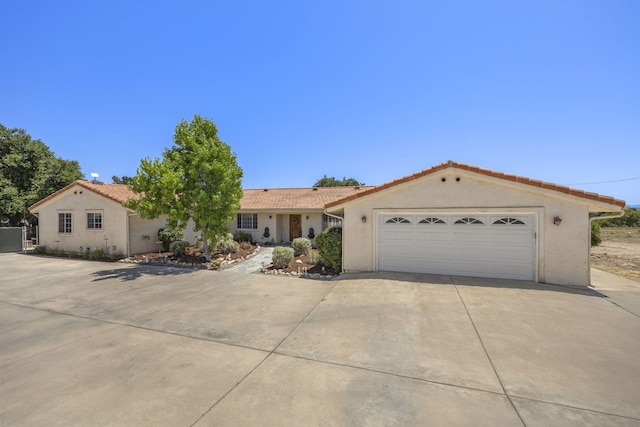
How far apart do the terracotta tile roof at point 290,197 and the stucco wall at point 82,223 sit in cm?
759

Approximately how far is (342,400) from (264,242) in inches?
709

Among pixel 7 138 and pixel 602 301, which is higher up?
pixel 7 138

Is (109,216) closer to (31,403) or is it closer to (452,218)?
(31,403)

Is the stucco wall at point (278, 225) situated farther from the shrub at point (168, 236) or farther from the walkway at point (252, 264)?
the shrub at point (168, 236)

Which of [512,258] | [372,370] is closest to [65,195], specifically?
[372,370]

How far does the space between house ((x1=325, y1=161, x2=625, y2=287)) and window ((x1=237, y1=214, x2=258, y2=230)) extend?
12084mm

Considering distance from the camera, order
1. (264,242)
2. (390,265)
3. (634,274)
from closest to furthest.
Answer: (390,265), (634,274), (264,242)

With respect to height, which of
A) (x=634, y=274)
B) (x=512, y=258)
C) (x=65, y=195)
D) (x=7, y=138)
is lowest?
(x=634, y=274)

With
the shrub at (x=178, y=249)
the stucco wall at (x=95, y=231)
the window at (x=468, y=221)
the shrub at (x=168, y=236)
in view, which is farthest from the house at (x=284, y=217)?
the window at (x=468, y=221)

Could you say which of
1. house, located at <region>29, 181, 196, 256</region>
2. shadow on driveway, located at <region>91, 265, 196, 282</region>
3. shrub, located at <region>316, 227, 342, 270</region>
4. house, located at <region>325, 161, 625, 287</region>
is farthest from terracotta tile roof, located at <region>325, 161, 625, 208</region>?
house, located at <region>29, 181, 196, 256</region>

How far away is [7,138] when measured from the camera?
2408 centimetres

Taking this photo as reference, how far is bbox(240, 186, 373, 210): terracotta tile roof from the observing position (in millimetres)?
20219

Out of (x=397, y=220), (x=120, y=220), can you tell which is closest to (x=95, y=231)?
(x=120, y=220)

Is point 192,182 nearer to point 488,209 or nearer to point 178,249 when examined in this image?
point 178,249
